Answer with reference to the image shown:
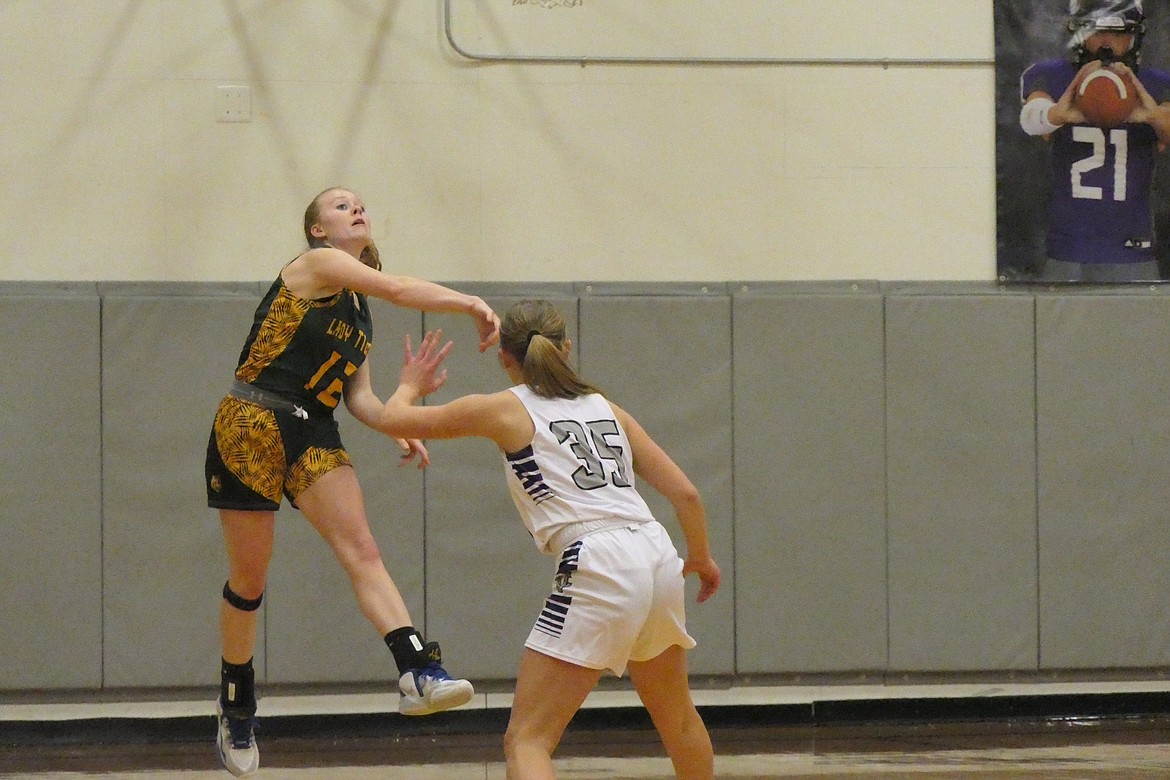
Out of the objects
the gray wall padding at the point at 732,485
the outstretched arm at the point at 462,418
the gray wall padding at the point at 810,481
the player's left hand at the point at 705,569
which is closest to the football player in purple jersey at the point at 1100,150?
the gray wall padding at the point at 732,485

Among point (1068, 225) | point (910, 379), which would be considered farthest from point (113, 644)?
point (1068, 225)

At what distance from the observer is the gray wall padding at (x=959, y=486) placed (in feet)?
20.1

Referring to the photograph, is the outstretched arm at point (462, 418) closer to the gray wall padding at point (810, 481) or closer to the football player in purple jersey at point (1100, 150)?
the gray wall padding at point (810, 481)

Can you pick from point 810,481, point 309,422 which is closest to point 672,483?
point 309,422

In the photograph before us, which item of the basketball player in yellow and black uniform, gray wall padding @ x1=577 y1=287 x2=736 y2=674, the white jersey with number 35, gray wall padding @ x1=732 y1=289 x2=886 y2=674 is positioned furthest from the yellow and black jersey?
gray wall padding @ x1=732 y1=289 x2=886 y2=674

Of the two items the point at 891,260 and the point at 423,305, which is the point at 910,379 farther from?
the point at 423,305

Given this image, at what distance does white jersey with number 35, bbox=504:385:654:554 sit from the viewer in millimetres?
3264

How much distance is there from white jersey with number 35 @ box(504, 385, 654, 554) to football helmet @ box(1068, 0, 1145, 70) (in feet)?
14.5

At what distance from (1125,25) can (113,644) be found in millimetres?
6116

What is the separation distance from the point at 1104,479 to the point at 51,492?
208 inches

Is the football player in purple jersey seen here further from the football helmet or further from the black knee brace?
the black knee brace

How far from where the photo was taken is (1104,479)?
243 inches

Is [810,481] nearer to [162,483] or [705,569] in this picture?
[705,569]

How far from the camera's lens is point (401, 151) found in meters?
6.13
